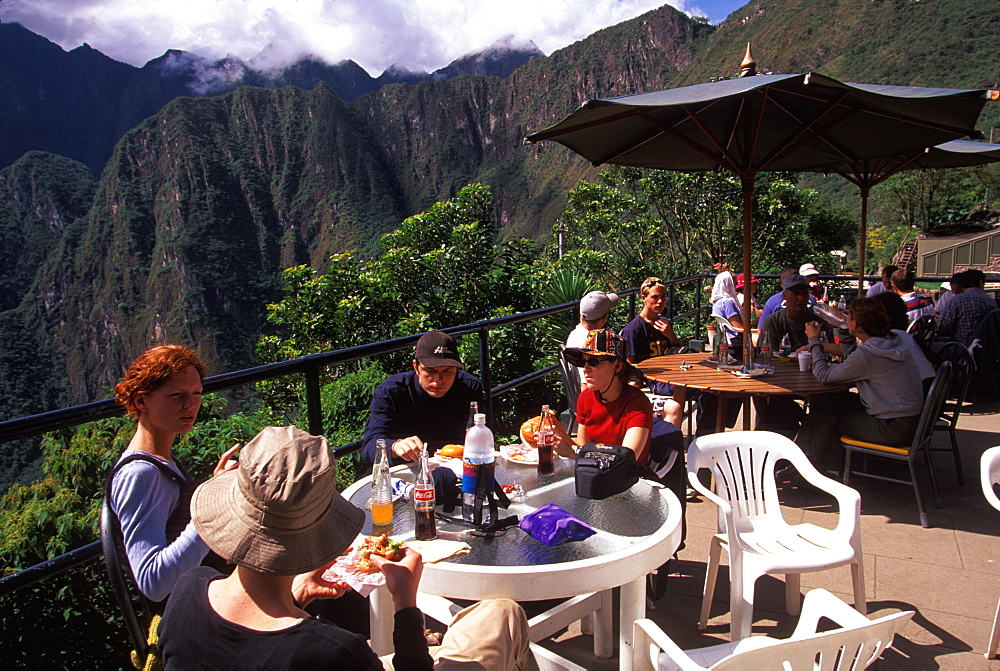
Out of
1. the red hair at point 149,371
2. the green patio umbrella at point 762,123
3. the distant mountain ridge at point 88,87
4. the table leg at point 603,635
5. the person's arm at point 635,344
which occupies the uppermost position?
the distant mountain ridge at point 88,87

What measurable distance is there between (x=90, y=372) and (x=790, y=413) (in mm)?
87683

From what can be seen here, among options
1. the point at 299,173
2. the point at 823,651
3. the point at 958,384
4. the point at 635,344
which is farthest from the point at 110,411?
the point at 299,173

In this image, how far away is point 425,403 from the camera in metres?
2.90

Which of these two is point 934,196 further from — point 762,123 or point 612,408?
point 612,408

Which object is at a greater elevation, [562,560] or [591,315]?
[591,315]

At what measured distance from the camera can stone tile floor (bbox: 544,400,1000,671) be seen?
7.98 feet

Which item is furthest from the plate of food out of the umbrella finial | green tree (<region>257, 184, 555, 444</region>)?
green tree (<region>257, 184, 555, 444</region>)

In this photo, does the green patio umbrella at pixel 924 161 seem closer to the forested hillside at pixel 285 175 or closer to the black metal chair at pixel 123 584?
the black metal chair at pixel 123 584

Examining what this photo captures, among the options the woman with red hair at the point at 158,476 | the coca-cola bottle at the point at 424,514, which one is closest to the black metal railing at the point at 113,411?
the woman with red hair at the point at 158,476

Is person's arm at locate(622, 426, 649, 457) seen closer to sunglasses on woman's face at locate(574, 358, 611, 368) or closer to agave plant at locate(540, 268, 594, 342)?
sunglasses on woman's face at locate(574, 358, 611, 368)

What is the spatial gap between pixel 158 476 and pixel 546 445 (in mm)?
1211

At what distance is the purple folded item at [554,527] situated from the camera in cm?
184

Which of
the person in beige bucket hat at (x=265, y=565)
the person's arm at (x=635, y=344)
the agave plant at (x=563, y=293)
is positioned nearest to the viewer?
the person in beige bucket hat at (x=265, y=565)

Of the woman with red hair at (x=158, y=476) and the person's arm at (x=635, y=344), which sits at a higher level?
the woman with red hair at (x=158, y=476)
